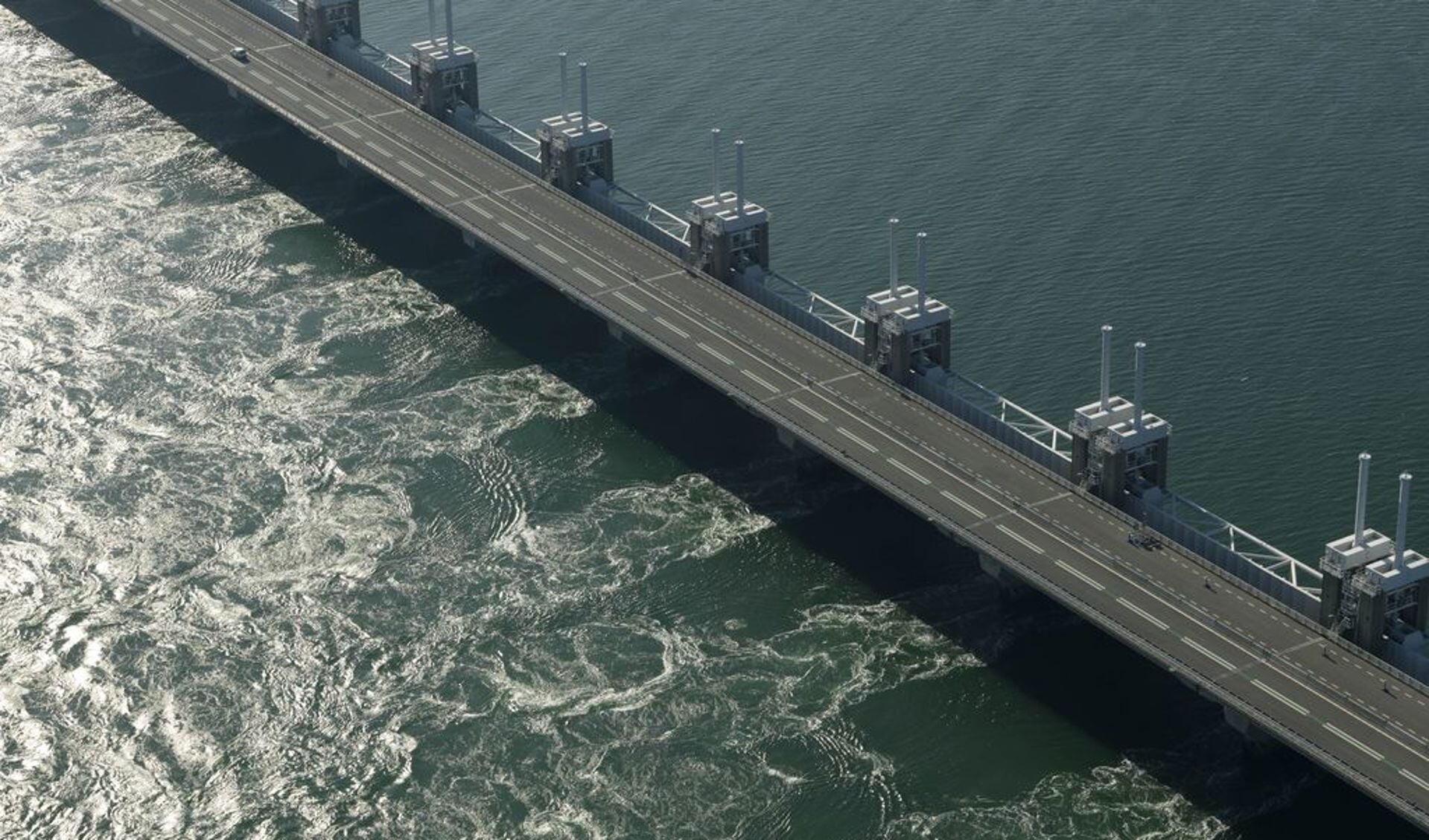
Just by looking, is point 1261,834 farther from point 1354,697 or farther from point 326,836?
point 326,836

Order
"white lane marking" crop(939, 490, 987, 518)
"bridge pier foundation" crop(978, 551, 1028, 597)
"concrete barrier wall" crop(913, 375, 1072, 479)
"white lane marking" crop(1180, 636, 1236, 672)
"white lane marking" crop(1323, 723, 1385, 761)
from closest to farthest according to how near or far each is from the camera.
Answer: "white lane marking" crop(1323, 723, 1385, 761)
"white lane marking" crop(1180, 636, 1236, 672)
"bridge pier foundation" crop(978, 551, 1028, 597)
"white lane marking" crop(939, 490, 987, 518)
"concrete barrier wall" crop(913, 375, 1072, 479)

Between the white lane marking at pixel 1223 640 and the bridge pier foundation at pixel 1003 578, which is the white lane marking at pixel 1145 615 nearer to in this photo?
the white lane marking at pixel 1223 640

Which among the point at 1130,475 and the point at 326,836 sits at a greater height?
the point at 1130,475

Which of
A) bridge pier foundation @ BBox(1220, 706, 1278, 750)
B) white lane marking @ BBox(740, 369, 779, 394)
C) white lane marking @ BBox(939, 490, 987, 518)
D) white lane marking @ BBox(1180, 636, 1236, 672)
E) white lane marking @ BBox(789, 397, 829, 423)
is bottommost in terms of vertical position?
bridge pier foundation @ BBox(1220, 706, 1278, 750)

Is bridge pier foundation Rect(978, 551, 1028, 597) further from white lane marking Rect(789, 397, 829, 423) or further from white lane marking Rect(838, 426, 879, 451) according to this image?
white lane marking Rect(789, 397, 829, 423)

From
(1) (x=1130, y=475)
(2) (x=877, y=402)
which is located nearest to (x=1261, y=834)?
(1) (x=1130, y=475)

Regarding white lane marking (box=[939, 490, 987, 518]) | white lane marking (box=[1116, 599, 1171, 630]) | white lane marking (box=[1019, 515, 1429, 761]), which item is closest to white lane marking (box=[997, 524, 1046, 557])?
white lane marking (box=[1019, 515, 1429, 761])

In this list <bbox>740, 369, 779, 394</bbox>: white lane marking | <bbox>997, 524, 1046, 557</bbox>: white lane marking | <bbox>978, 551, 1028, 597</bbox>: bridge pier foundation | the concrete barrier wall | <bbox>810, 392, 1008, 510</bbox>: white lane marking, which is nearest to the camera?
<bbox>997, 524, 1046, 557</bbox>: white lane marking
